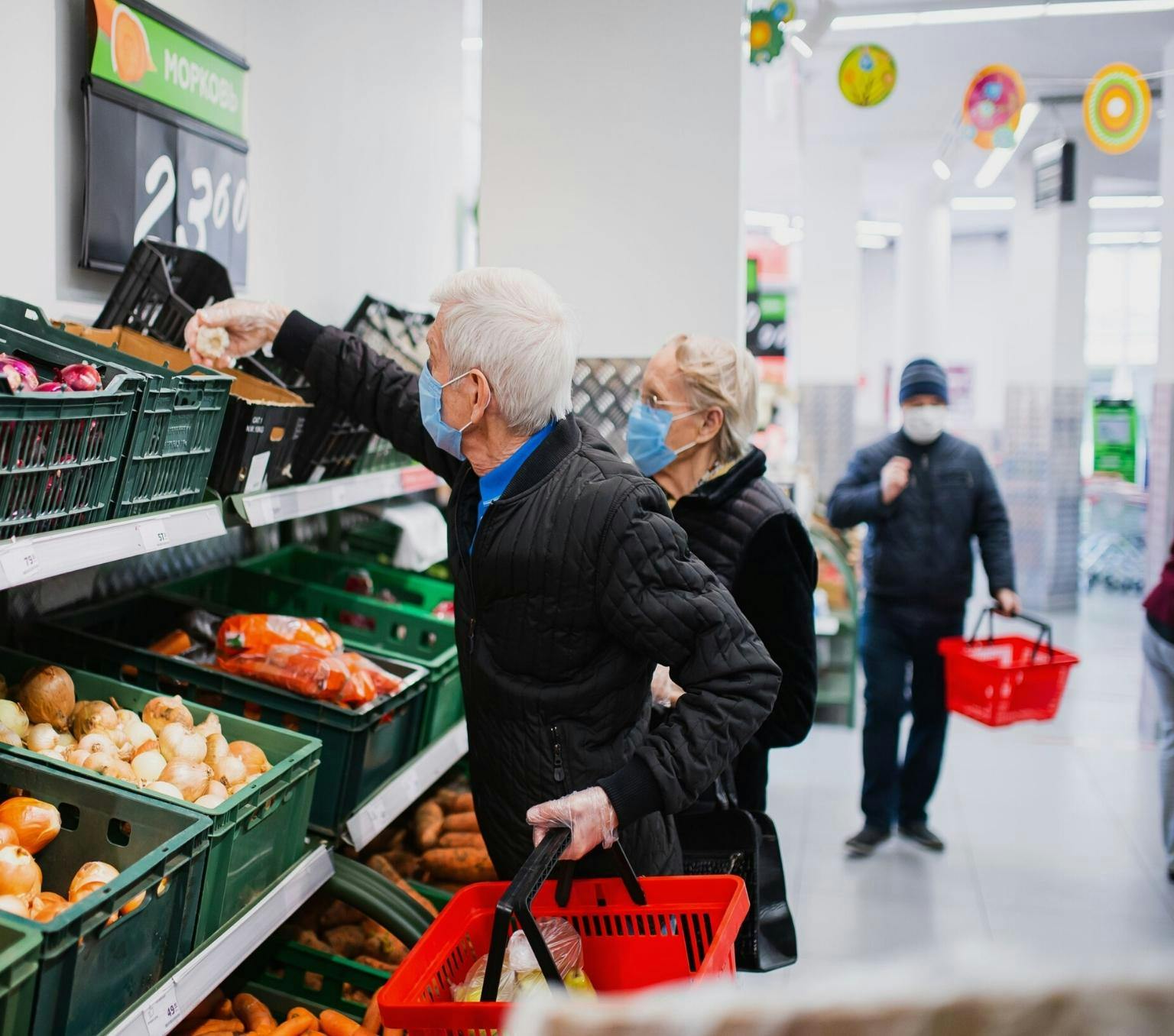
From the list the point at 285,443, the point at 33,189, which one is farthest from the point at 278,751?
the point at 33,189

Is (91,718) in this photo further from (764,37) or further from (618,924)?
(764,37)

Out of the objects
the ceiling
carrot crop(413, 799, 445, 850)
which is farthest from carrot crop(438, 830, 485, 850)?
the ceiling

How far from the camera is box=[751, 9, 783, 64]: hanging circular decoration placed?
202 inches

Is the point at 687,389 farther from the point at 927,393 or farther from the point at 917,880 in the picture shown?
the point at 917,880

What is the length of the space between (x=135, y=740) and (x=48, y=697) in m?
0.19

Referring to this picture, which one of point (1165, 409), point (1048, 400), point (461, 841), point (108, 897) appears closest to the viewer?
point (108, 897)

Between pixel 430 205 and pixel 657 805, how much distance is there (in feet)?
11.9

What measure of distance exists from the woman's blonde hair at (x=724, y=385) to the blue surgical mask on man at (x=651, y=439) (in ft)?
0.20

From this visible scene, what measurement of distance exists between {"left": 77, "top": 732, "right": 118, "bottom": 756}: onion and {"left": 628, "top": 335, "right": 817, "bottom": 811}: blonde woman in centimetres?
115

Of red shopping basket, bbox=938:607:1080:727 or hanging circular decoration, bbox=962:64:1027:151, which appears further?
hanging circular decoration, bbox=962:64:1027:151

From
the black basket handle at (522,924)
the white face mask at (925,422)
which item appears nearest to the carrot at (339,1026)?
the black basket handle at (522,924)

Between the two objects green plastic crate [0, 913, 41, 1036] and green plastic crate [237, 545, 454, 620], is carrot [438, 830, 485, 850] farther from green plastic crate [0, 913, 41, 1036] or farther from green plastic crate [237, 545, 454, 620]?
green plastic crate [0, 913, 41, 1036]

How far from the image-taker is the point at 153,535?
1.92 m

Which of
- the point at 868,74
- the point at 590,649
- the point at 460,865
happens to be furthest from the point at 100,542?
the point at 868,74
